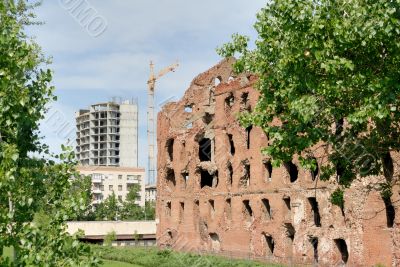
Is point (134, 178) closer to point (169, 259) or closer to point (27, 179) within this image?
point (169, 259)

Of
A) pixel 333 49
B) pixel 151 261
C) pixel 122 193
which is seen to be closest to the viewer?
pixel 333 49

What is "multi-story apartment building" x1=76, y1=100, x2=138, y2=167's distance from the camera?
138 meters

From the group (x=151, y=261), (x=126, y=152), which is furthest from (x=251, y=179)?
(x=126, y=152)

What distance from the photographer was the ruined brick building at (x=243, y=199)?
92.9 feet

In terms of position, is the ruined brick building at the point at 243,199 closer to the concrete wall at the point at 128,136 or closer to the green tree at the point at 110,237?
the green tree at the point at 110,237

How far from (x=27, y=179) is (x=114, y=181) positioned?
10323 centimetres

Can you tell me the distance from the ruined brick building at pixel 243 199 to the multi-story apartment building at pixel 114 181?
209 ft

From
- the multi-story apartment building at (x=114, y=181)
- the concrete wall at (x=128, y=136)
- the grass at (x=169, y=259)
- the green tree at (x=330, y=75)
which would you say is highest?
the concrete wall at (x=128, y=136)

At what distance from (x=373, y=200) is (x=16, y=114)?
72.7 feet

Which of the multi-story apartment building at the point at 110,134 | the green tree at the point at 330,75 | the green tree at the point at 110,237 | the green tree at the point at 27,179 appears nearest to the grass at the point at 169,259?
the green tree at the point at 110,237

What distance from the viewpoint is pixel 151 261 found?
33188mm

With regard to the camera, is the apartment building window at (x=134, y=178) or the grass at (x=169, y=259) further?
the apartment building window at (x=134, y=178)

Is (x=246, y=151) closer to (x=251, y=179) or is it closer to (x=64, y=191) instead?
(x=251, y=179)

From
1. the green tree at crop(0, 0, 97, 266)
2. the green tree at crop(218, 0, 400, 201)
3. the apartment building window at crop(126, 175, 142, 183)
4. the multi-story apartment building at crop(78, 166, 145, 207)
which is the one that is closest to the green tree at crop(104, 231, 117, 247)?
the green tree at crop(218, 0, 400, 201)
